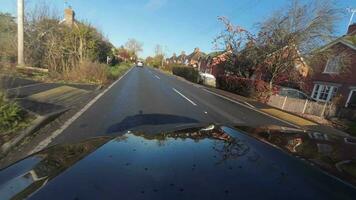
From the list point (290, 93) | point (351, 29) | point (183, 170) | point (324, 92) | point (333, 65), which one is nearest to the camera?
point (183, 170)

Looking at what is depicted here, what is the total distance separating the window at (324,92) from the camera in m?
28.7

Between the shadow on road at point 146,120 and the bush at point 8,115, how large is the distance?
2048 mm

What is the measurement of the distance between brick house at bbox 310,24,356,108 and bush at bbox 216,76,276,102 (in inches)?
264

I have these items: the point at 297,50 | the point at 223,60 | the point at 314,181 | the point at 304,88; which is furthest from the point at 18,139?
the point at 304,88

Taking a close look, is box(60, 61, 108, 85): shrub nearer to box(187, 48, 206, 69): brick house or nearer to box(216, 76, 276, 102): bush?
box(216, 76, 276, 102): bush

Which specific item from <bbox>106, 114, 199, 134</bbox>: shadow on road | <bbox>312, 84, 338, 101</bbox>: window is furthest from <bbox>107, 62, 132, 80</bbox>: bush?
<bbox>312, 84, 338, 101</bbox>: window

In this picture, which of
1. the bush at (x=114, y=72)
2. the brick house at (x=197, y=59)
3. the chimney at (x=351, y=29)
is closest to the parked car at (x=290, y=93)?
the chimney at (x=351, y=29)

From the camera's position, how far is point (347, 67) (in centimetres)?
2700

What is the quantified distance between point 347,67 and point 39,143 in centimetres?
2849

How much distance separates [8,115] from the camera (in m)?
6.36

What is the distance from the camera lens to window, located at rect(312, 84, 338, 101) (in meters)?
28.7

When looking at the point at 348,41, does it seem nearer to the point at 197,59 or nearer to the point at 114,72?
the point at 114,72

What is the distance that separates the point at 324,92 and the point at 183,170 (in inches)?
1253


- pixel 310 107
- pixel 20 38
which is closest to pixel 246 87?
pixel 310 107
